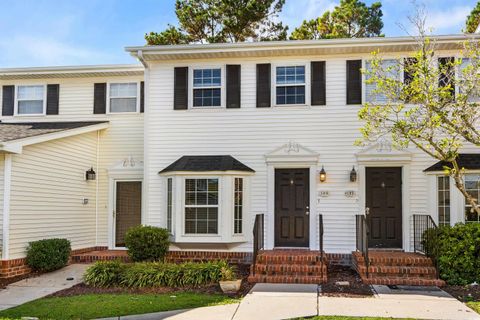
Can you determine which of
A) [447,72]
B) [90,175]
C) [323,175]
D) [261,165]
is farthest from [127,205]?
[447,72]

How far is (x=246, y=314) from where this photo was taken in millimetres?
6840

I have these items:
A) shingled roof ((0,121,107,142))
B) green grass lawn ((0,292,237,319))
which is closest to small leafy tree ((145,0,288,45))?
shingled roof ((0,121,107,142))

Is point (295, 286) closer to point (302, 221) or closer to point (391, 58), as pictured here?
point (302, 221)

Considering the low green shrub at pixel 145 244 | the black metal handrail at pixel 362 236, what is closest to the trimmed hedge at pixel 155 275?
the low green shrub at pixel 145 244

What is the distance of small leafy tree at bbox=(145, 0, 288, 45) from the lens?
23.4 m

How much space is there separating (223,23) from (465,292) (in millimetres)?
18585

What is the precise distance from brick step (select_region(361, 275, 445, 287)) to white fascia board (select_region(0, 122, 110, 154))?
7598mm

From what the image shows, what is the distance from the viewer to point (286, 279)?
359 inches

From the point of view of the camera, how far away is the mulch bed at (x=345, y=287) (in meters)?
8.08

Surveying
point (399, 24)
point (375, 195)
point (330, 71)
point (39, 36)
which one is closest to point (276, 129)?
point (330, 71)

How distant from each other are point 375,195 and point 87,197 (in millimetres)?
7621

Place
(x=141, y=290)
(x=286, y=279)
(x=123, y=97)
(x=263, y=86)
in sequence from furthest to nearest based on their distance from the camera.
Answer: (x=123, y=97) < (x=263, y=86) < (x=286, y=279) < (x=141, y=290)

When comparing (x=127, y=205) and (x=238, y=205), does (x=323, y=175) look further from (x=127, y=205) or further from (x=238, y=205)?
(x=127, y=205)

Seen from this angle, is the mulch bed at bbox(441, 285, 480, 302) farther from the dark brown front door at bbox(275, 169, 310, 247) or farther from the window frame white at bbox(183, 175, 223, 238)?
the window frame white at bbox(183, 175, 223, 238)
